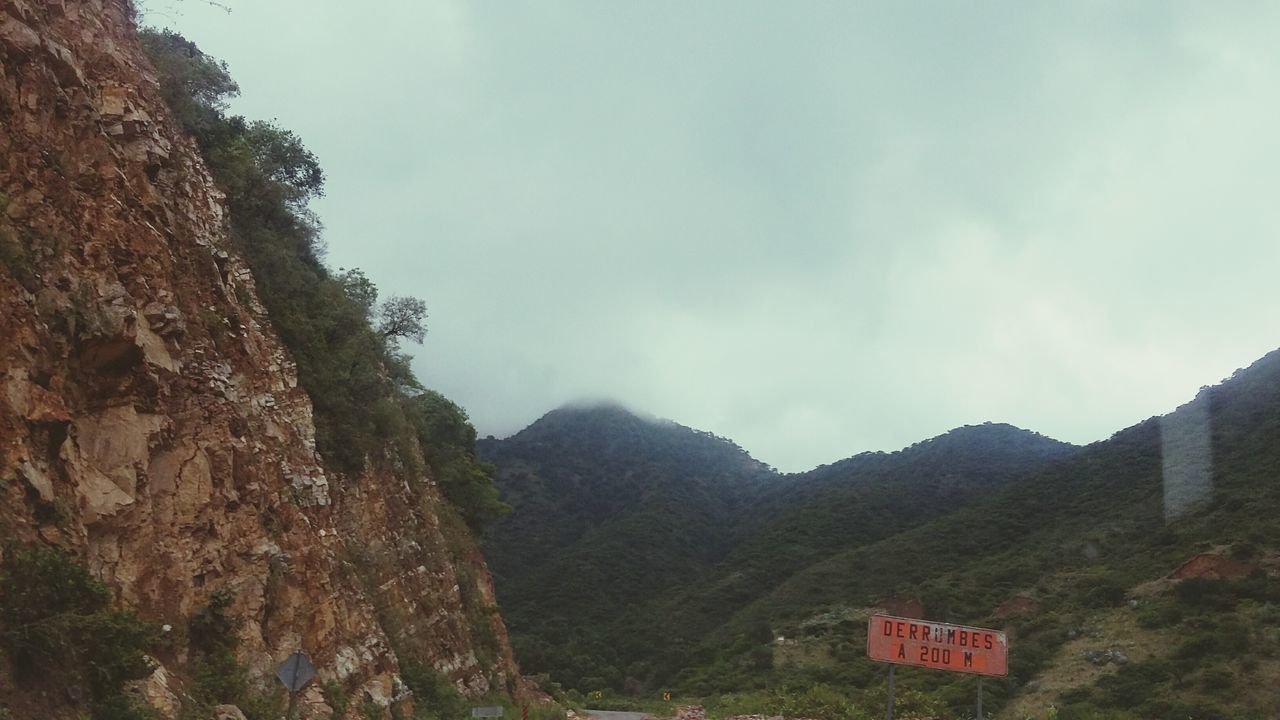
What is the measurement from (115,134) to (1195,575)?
44.3m

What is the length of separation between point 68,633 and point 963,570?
5750 centimetres

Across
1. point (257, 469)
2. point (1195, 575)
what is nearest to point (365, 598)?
point (257, 469)

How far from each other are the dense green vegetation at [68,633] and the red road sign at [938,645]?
416 inches

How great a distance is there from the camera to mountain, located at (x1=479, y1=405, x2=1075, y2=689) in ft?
204

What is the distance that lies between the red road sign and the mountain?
136 feet

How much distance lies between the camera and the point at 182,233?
45.9ft

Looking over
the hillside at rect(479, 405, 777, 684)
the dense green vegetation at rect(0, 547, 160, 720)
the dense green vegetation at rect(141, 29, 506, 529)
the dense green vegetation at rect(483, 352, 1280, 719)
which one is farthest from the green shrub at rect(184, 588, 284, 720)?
the hillside at rect(479, 405, 777, 684)

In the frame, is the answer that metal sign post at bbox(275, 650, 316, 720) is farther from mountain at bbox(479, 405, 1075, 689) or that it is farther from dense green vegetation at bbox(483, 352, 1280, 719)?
mountain at bbox(479, 405, 1075, 689)

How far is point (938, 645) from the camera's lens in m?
13.4

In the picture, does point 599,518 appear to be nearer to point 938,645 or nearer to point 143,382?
point 938,645

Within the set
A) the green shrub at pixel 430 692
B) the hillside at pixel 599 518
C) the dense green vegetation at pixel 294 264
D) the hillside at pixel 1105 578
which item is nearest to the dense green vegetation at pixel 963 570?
the hillside at pixel 1105 578

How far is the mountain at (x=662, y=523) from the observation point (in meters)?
62.1

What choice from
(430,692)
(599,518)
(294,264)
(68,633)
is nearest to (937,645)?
(430,692)

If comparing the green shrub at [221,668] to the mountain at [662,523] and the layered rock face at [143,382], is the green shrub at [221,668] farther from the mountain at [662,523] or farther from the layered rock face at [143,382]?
the mountain at [662,523]
